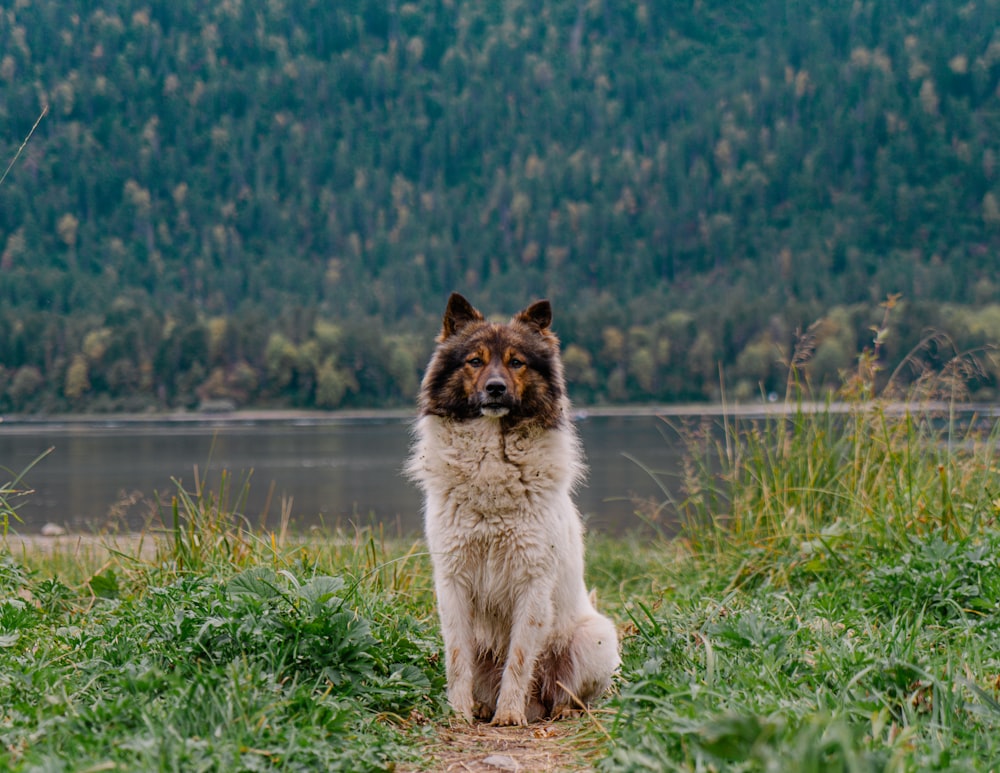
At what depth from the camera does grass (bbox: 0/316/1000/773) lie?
95.6 inches

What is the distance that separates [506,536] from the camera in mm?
3893

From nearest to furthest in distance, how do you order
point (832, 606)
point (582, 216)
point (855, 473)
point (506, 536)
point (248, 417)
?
point (506, 536)
point (832, 606)
point (855, 473)
point (248, 417)
point (582, 216)

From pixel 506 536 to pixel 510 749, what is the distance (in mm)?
913

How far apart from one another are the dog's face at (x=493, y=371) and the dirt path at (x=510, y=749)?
136 centimetres

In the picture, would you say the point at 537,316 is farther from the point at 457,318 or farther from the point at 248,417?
the point at 248,417

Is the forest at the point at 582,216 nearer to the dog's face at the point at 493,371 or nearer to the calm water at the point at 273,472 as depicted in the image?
the calm water at the point at 273,472

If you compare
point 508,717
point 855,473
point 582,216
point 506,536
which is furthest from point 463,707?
point 582,216

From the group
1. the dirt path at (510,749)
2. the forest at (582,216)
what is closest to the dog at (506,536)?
the dirt path at (510,749)

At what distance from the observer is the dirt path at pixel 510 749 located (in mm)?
2986

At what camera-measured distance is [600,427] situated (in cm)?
6725

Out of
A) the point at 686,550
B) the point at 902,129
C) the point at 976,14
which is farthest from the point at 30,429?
the point at 976,14

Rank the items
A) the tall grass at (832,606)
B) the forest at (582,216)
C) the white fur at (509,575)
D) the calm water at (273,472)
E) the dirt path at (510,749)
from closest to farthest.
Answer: the tall grass at (832,606), the dirt path at (510,749), the white fur at (509,575), the calm water at (273,472), the forest at (582,216)

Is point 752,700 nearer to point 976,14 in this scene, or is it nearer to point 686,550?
point 686,550

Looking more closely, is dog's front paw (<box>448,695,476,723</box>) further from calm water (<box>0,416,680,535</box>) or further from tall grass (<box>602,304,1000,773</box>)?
calm water (<box>0,416,680,535</box>)
